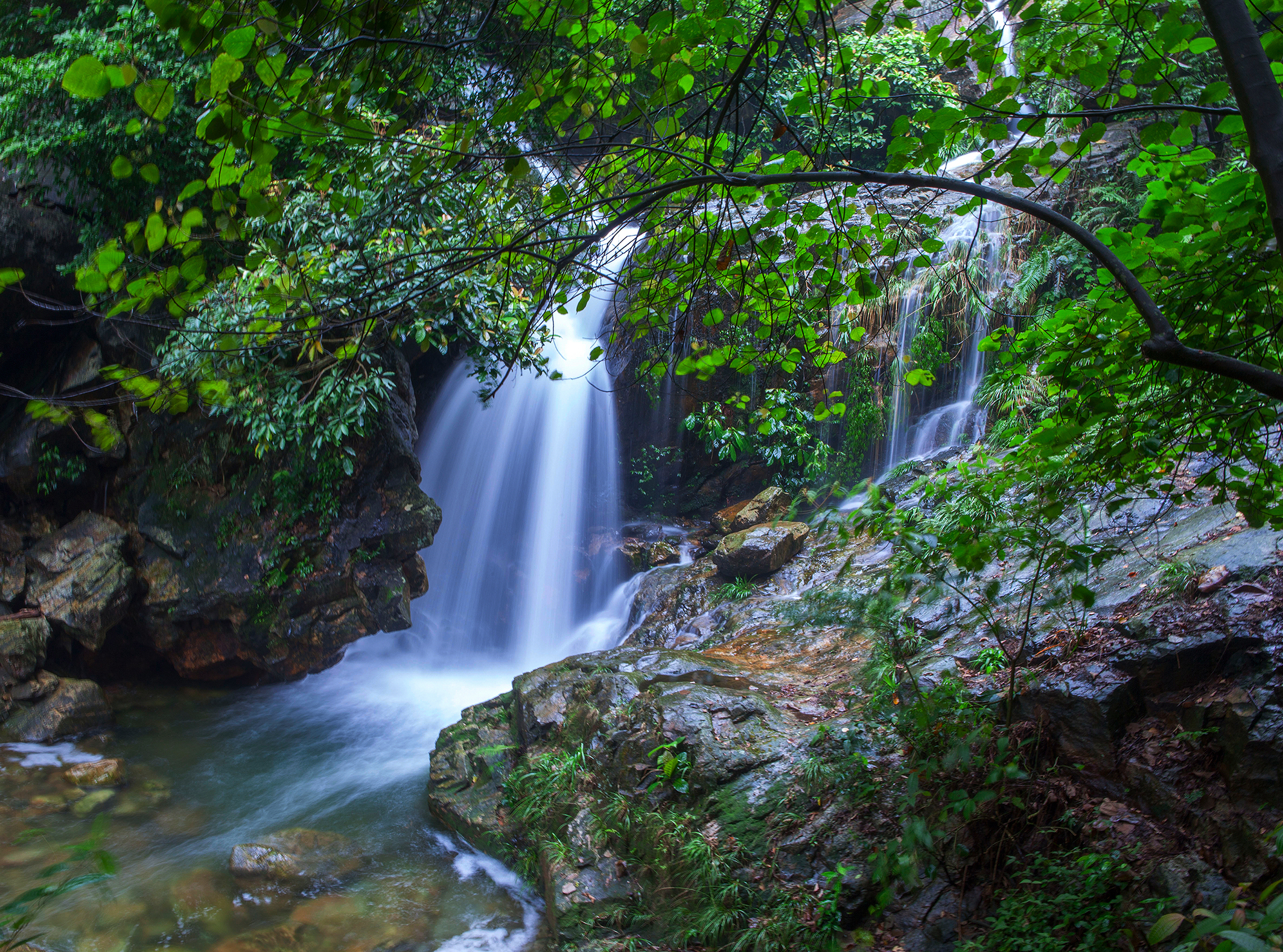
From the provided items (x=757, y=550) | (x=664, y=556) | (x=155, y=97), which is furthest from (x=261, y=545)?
(x=155, y=97)

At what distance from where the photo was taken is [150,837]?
5.70 metres

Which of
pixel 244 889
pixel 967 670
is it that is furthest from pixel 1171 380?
pixel 244 889

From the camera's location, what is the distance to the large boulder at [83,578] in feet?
24.9

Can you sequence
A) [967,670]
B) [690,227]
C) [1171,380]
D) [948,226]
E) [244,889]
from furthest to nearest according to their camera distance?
[948,226] < [244,889] < [967,670] < [690,227] < [1171,380]

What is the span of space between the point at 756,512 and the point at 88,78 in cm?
876

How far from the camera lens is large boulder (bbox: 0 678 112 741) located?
6973 millimetres

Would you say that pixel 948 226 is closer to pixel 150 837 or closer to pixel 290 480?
pixel 290 480

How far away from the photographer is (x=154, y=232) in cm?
172

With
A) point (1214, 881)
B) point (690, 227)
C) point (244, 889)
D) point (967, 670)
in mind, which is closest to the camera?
point (1214, 881)

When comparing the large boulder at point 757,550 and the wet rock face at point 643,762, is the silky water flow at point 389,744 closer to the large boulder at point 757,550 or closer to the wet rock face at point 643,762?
the wet rock face at point 643,762

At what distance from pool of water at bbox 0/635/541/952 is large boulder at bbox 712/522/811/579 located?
3.29 meters

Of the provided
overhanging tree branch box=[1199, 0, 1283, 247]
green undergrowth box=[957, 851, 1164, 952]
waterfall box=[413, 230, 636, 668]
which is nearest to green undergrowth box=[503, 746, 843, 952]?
green undergrowth box=[957, 851, 1164, 952]

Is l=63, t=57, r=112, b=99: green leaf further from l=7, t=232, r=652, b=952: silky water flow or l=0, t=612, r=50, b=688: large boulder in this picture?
l=0, t=612, r=50, b=688: large boulder

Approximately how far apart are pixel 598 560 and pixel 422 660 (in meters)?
2.92
